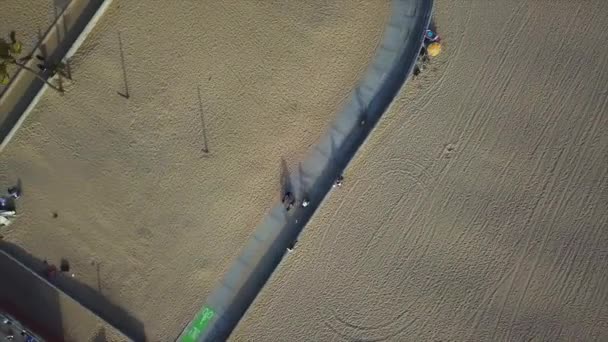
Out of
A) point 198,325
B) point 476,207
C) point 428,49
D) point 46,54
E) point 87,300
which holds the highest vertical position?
point 46,54

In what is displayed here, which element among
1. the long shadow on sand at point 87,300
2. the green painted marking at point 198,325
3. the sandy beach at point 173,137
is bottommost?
the green painted marking at point 198,325

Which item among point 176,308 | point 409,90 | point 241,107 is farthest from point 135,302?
point 409,90

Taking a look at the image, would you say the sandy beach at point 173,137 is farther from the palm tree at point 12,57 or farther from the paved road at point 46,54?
the palm tree at point 12,57

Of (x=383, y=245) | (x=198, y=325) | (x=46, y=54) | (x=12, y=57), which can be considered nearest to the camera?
(x=12, y=57)

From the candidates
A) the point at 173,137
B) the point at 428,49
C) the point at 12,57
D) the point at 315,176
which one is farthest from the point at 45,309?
the point at 428,49

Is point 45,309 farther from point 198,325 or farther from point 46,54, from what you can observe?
point 46,54

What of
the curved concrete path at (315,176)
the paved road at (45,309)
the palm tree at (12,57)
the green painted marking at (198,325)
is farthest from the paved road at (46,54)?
the green painted marking at (198,325)

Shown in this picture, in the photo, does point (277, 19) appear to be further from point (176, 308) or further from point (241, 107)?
point (176, 308)

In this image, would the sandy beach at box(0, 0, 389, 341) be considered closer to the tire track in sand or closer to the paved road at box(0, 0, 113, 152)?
the paved road at box(0, 0, 113, 152)
